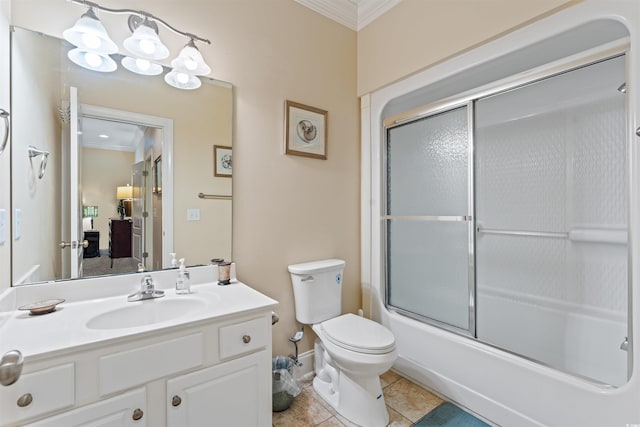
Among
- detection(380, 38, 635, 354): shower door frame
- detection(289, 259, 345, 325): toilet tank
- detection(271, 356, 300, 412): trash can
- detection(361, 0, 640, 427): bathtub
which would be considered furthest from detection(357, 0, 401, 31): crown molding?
detection(271, 356, 300, 412): trash can

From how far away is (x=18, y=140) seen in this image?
123cm

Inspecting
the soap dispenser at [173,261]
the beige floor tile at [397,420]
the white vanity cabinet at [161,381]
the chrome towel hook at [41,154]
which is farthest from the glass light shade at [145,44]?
the beige floor tile at [397,420]

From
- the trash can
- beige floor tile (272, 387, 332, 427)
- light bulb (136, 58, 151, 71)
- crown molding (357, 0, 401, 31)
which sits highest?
crown molding (357, 0, 401, 31)

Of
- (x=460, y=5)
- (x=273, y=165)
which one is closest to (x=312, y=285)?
(x=273, y=165)

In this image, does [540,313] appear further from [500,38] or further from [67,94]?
[67,94]

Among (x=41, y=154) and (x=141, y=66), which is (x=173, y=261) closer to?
(x=41, y=154)

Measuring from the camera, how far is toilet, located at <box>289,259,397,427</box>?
155cm

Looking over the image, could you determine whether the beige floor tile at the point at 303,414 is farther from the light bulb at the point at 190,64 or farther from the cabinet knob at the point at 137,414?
the light bulb at the point at 190,64

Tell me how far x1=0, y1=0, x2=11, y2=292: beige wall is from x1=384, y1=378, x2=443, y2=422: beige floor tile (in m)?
1.99

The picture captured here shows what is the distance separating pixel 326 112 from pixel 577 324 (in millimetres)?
2219

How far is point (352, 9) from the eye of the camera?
229cm

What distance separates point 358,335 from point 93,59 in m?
1.90

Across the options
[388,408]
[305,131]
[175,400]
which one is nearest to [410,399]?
[388,408]

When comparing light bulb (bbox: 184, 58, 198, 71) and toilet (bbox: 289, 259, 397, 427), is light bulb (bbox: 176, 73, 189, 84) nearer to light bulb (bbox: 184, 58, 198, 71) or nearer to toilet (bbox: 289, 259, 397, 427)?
light bulb (bbox: 184, 58, 198, 71)
